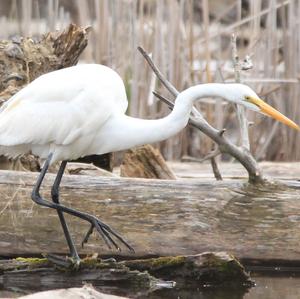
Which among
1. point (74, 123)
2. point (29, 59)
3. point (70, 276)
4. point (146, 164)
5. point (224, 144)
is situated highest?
point (29, 59)

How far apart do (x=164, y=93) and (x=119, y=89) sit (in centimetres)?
265

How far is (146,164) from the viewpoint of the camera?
694 cm

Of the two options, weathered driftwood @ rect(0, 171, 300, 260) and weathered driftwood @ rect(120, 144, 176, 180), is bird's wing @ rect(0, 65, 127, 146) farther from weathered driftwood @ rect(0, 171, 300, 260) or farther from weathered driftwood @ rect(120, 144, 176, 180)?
weathered driftwood @ rect(120, 144, 176, 180)

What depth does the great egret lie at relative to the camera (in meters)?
5.63

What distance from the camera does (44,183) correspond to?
6.09m

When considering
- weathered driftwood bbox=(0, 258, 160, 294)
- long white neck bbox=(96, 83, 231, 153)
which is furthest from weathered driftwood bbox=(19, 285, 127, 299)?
long white neck bbox=(96, 83, 231, 153)

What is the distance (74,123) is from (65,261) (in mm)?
712

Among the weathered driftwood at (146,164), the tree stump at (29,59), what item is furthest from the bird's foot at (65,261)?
the weathered driftwood at (146,164)

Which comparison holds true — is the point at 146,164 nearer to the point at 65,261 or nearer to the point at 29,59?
the point at 29,59

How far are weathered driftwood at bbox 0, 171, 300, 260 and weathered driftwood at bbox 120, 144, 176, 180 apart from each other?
3.18 feet

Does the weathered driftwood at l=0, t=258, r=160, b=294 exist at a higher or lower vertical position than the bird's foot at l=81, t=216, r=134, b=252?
lower

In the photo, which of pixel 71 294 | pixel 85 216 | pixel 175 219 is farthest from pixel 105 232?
pixel 71 294

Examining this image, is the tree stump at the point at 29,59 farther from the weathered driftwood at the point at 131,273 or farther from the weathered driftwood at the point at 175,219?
the weathered driftwood at the point at 131,273

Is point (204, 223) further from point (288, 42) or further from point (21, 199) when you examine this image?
point (288, 42)
